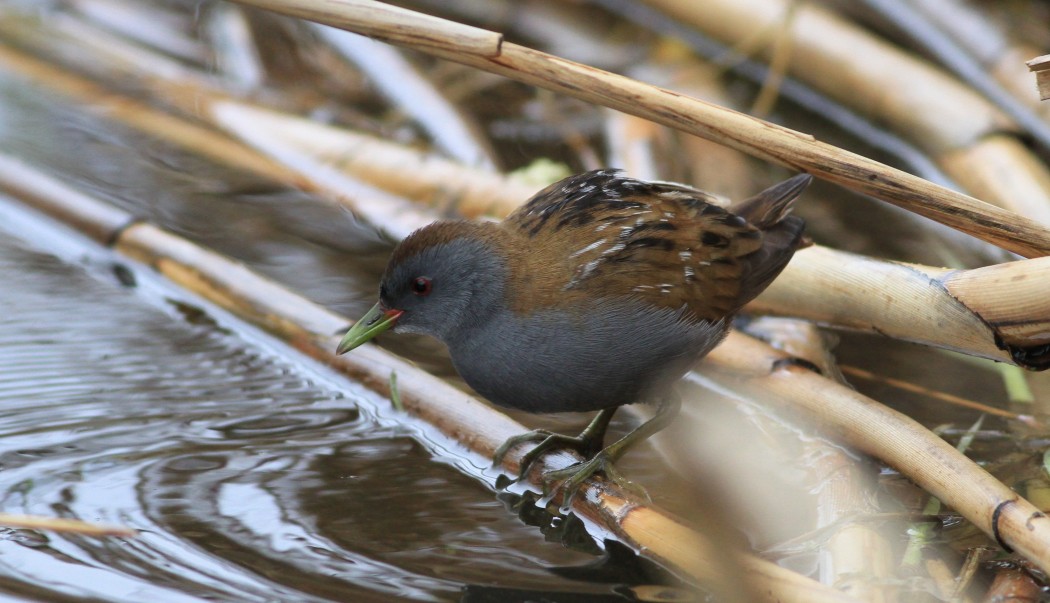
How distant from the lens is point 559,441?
3211 mm

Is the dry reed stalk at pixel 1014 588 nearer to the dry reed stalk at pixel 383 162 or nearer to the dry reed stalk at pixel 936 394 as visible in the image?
the dry reed stalk at pixel 936 394

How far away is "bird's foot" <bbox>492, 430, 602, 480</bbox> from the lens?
3098 mm

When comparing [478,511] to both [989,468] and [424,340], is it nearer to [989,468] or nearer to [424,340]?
[424,340]

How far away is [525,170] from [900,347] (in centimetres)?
177

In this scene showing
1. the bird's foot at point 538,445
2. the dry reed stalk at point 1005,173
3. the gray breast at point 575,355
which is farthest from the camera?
the dry reed stalk at point 1005,173

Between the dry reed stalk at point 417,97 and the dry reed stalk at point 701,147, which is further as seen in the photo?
the dry reed stalk at point 701,147

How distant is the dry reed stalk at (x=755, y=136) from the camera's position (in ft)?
8.78

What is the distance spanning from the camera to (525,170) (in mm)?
4930

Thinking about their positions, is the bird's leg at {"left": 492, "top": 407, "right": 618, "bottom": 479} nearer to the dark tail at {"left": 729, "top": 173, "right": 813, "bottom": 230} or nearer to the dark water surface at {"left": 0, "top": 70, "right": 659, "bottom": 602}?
the dark water surface at {"left": 0, "top": 70, "right": 659, "bottom": 602}

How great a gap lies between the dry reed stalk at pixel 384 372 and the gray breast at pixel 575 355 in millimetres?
196

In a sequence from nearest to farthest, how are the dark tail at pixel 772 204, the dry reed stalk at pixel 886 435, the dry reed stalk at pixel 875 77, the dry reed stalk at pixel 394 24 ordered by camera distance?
the dry reed stalk at pixel 886 435 < the dry reed stalk at pixel 394 24 < the dark tail at pixel 772 204 < the dry reed stalk at pixel 875 77

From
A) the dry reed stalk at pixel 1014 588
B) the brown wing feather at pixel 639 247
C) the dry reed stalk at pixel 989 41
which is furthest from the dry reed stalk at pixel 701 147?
the dry reed stalk at pixel 1014 588

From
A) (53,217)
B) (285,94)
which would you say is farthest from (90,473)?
(285,94)

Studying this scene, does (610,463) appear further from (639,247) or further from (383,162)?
(383,162)
